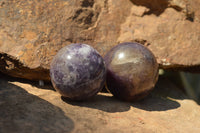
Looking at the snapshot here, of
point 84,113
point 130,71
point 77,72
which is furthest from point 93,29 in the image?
point 84,113

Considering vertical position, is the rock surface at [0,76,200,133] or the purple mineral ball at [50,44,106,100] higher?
the purple mineral ball at [50,44,106,100]

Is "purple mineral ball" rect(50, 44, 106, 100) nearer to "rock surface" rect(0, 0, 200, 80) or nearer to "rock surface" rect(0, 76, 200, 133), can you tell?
"rock surface" rect(0, 76, 200, 133)

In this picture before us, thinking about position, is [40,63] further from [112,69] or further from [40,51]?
[112,69]

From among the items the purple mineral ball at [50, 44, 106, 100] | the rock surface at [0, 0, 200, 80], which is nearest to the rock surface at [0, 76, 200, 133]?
the purple mineral ball at [50, 44, 106, 100]

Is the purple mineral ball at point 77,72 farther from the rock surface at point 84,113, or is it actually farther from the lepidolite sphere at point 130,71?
the lepidolite sphere at point 130,71

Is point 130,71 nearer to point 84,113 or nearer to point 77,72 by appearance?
point 77,72

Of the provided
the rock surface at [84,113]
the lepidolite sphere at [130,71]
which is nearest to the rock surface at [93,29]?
the rock surface at [84,113]

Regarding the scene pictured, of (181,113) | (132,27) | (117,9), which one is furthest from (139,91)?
(117,9)
